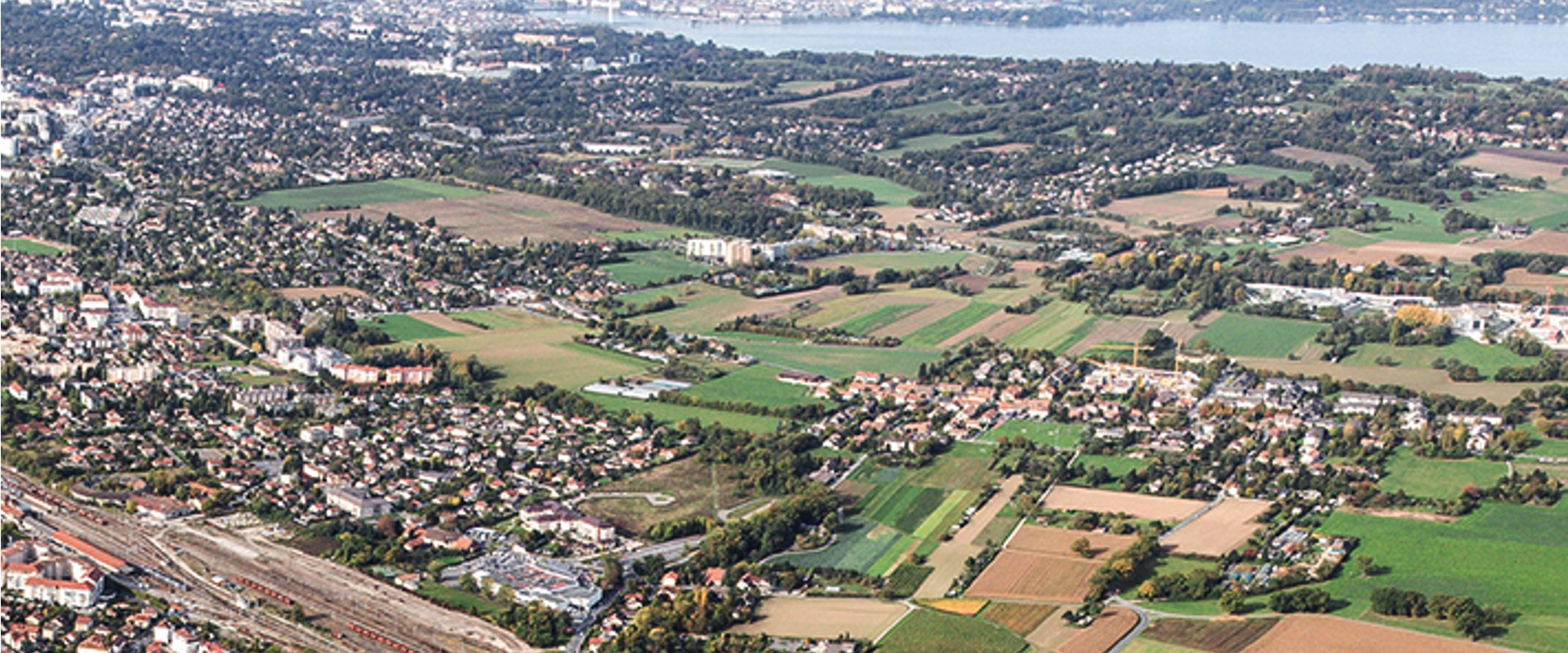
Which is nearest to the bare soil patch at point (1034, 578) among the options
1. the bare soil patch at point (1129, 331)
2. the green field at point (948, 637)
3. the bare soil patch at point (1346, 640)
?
the green field at point (948, 637)

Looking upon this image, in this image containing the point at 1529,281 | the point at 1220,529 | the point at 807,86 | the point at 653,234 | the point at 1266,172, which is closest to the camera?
the point at 1220,529

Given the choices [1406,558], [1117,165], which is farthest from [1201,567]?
[1117,165]

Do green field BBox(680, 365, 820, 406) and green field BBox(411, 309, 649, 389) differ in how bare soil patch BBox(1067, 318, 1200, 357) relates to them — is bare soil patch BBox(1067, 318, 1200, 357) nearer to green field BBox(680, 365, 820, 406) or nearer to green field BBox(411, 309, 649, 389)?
green field BBox(680, 365, 820, 406)

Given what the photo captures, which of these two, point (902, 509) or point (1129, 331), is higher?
point (902, 509)

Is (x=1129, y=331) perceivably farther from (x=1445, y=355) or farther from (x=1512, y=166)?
(x=1512, y=166)

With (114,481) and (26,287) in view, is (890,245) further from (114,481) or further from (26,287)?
(114,481)

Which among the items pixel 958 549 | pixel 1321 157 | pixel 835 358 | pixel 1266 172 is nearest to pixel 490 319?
pixel 835 358
